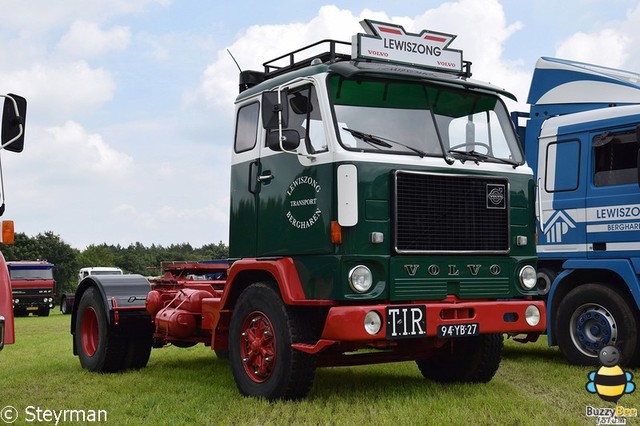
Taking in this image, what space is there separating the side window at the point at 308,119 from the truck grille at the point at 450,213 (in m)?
0.79

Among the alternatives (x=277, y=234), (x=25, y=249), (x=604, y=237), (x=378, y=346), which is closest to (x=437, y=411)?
(x=378, y=346)

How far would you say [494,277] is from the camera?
7.79 m

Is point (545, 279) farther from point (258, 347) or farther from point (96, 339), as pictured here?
point (96, 339)

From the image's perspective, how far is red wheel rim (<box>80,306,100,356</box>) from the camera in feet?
34.6

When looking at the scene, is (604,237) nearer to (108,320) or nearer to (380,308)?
(380,308)

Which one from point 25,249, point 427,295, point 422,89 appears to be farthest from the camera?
point 25,249

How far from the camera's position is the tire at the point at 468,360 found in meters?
8.50

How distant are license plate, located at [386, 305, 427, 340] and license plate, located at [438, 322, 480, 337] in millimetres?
206

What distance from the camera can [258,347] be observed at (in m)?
7.68

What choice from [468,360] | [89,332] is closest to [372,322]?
[468,360]

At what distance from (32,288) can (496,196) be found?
101 feet

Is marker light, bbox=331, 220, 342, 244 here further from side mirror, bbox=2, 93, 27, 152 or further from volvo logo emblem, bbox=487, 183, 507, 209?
side mirror, bbox=2, 93, 27, 152

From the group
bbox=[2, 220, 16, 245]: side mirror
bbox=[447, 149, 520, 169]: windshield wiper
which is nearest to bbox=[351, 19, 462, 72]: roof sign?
bbox=[447, 149, 520, 169]: windshield wiper

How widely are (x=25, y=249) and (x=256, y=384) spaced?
65.8 metres
